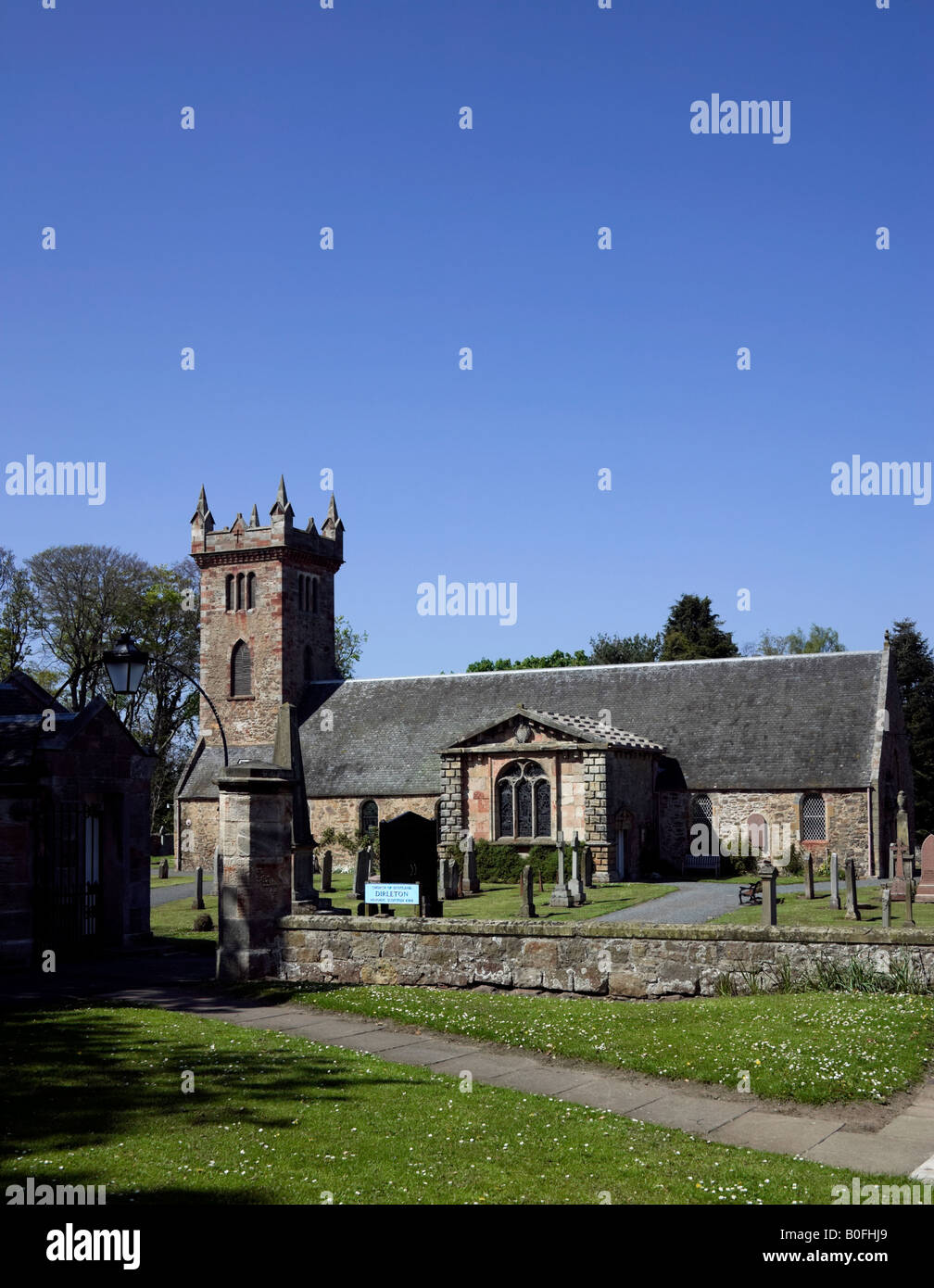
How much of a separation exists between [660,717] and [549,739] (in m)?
6.89

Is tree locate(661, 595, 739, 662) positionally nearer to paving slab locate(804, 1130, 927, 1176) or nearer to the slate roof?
the slate roof

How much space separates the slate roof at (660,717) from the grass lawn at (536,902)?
6410 millimetres

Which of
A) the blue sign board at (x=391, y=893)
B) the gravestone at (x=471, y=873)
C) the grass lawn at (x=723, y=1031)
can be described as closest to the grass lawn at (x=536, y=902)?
the gravestone at (x=471, y=873)

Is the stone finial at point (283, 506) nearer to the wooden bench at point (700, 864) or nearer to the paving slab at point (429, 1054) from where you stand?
the wooden bench at point (700, 864)

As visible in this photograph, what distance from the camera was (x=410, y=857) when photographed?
68.7 ft

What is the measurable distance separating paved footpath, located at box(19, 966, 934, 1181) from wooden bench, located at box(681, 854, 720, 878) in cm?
2868

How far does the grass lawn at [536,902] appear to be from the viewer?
90.8ft

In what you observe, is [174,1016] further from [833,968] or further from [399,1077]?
[833,968]

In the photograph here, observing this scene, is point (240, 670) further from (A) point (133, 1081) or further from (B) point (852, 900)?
(A) point (133, 1081)

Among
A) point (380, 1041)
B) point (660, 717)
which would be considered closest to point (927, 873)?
point (660, 717)

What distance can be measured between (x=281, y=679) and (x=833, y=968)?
3837 centimetres
